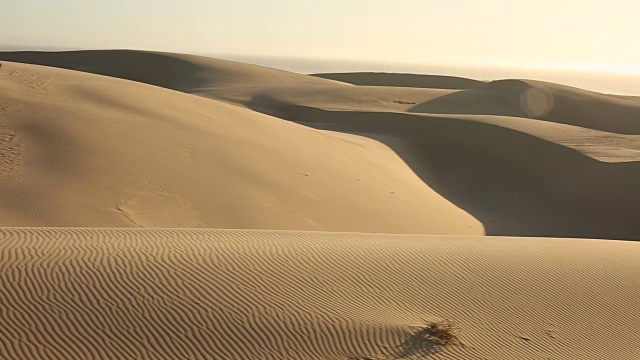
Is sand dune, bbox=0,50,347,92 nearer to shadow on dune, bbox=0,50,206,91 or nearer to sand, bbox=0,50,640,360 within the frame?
shadow on dune, bbox=0,50,206,91

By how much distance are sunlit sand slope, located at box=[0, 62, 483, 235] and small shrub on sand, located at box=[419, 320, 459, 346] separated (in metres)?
5.16

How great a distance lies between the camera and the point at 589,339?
568cm

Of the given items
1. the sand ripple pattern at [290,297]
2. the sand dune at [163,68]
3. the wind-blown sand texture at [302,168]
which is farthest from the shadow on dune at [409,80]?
the sand ripple pattern at [290,297]

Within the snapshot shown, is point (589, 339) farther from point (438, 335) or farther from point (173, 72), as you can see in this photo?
point (173, 72)

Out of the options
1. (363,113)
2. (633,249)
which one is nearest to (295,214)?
(633,249)

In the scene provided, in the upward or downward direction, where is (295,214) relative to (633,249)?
downward

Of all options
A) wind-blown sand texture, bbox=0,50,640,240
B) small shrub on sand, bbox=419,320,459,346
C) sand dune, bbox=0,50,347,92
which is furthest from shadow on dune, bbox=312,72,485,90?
small shrub on sand, bbox=419,320,459,346

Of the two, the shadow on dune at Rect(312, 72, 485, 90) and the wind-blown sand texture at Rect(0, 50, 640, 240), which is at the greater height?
the shadow on dune at Rect(312, 72, 485, 90)

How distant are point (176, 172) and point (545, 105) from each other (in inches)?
1113

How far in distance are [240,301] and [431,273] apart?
1.90 metres

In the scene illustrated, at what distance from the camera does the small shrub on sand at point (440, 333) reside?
5.09 meters

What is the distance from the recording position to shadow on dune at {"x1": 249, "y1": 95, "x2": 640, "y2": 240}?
16.8 metres

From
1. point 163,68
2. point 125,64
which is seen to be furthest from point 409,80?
point 125,64

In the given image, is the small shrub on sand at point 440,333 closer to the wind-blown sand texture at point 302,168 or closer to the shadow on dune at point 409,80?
the wind-blown sand texture at point 302,168
